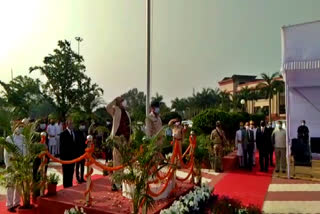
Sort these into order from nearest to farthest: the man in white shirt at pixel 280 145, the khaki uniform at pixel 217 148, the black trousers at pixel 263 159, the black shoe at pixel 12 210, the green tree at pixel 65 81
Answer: the black shoe at pixel 12 210, the man in white shirt at pixel 280 145, the khaki uniform at pixel 217 148, the black trousers at pixel 263 159, the green tree at pixel 65 81

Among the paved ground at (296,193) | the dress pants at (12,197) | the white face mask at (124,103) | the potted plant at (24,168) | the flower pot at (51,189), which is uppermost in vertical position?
the white face mask at (124,103)

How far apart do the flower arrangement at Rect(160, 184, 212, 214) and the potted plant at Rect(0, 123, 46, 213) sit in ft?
8.51

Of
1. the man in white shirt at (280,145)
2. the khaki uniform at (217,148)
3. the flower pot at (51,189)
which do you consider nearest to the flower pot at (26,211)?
the flower pot at (51,189)

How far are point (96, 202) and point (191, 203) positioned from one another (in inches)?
61.8

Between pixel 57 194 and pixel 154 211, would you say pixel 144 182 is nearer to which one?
pixel 154 211

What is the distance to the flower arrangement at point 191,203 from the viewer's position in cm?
554

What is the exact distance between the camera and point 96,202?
6230 mm

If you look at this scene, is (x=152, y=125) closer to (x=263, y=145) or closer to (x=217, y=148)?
(x=217, y=148)

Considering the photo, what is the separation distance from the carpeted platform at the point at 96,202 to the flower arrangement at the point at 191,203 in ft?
0.99

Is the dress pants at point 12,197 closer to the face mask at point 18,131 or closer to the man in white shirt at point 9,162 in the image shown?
the man in white shirt at point 9,162

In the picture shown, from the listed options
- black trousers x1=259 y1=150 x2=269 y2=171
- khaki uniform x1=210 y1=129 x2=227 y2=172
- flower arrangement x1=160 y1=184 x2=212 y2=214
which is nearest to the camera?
flower arrangement x1=160 y1=184 x2=212 y2=214

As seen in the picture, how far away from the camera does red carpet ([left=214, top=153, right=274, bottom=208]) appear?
27.2ft

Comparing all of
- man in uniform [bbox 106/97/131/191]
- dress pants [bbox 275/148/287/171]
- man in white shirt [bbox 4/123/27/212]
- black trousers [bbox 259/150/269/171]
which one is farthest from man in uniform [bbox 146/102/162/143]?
black trousers [bbox 259/150/269/171]

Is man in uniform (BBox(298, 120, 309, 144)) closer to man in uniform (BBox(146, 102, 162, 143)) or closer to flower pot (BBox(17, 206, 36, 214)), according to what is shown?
man in uniform (BBox(146, 102, 162, 143))
